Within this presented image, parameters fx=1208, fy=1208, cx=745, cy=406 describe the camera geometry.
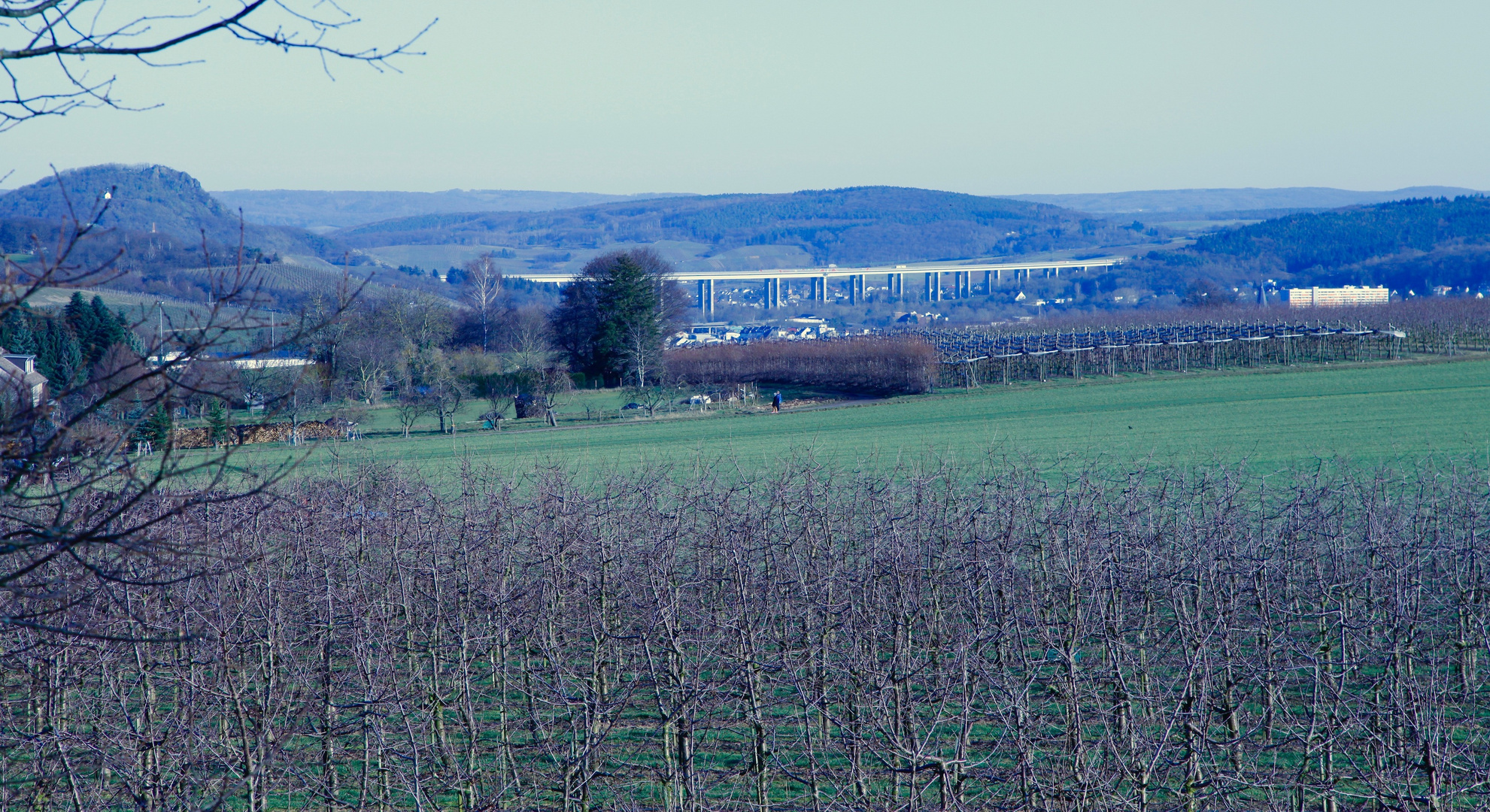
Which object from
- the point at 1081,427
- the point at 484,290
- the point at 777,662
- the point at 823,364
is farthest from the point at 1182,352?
the point at 777,662

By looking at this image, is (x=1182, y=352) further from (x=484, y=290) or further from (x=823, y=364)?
(x=484, y=290)

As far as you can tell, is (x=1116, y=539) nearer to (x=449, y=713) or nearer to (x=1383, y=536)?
(x=1383, y=536)

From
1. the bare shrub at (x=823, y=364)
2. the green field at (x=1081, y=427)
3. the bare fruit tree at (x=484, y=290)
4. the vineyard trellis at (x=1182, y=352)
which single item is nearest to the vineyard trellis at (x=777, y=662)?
the green field at (x=1081, y=427)

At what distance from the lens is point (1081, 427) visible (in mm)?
47156

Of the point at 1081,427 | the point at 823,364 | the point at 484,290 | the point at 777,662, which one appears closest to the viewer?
the point at 777,662

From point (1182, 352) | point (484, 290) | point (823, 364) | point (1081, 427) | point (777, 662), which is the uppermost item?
point (484, 290)

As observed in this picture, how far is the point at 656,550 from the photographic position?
12766mm

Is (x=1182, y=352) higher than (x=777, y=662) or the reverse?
higher

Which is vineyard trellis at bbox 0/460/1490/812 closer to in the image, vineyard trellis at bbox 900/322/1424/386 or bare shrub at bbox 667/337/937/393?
bare shrub at bbox 667/337/937/393

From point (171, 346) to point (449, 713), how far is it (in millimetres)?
11226

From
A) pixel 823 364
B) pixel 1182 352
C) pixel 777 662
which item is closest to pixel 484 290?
pixel 823 364

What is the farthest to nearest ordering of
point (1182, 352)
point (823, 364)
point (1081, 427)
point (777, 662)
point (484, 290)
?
point (484, 290) < point (823, 364) < point (1182, 352) < point (1081, 427) < point (777, 662)

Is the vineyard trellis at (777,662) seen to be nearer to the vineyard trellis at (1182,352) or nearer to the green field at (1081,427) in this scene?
the green field at (1081,427)

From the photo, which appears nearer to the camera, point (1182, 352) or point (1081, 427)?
point (1081, 427)
